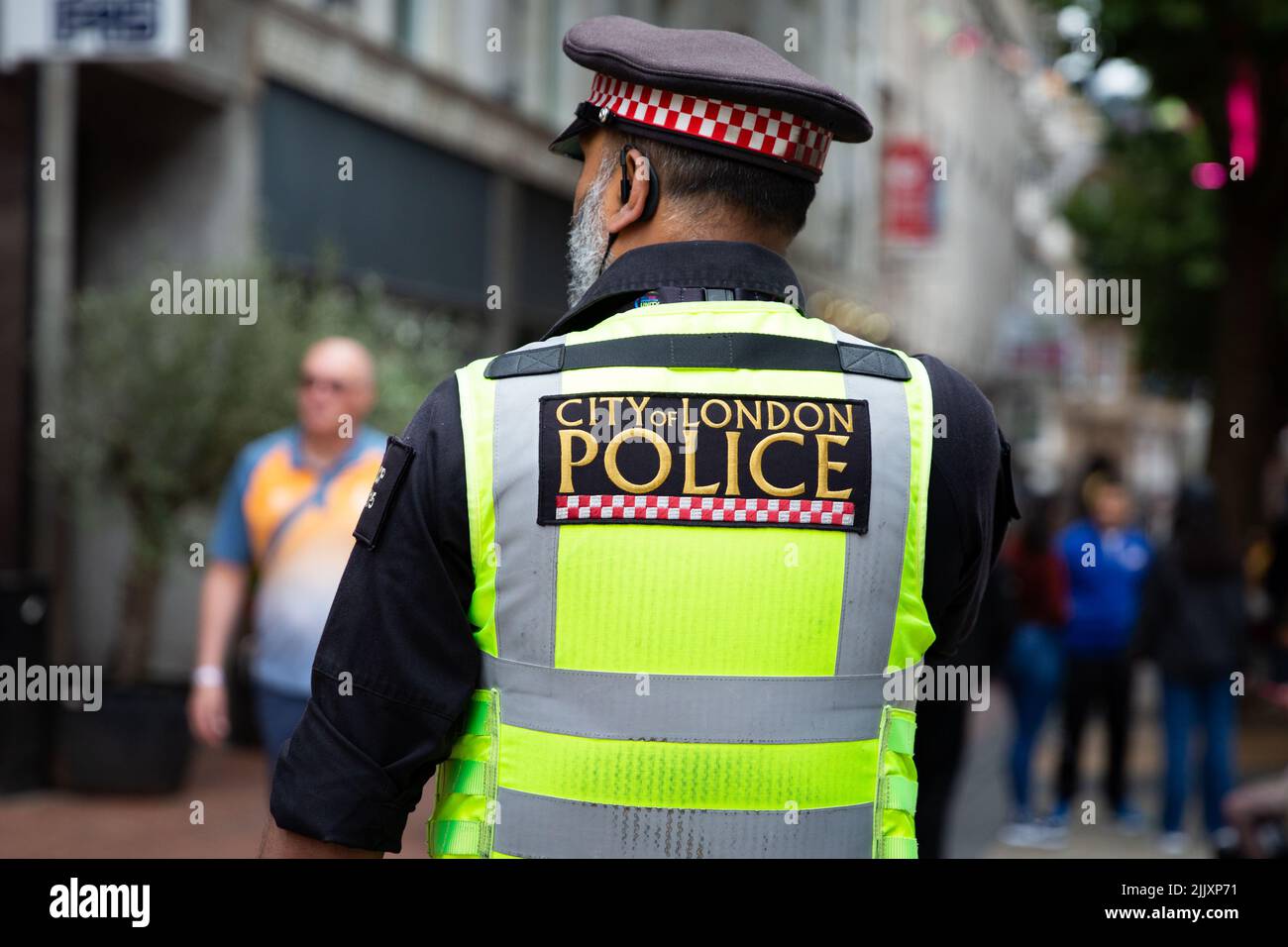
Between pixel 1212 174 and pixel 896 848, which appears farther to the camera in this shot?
pixel 1212 174

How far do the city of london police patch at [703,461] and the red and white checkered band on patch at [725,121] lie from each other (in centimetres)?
34

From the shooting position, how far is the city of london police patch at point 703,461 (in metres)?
2.09

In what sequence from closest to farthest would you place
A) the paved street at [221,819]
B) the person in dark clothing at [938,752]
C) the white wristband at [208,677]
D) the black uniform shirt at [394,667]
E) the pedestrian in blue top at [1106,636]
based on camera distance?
the black uniform shirt at [394,667], the white wristband at [208,677], the person in dark clothing at [938,752], the paved street at [221,819], the pedestrian in blue top at [1106,636]

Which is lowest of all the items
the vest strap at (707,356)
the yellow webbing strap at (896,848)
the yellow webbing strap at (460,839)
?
the yellow webbing strap at (896,848)

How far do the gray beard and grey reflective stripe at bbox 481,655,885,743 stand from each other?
22.6 inches

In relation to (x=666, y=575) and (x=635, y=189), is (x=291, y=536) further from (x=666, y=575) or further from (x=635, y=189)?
(x=666, y=575)

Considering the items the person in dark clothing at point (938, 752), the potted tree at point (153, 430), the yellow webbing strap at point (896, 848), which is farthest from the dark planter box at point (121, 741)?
the yellow webbing strap at point (896, 848)

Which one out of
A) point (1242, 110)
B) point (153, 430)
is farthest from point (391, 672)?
point (1242, 110)

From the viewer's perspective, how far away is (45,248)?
10031mm

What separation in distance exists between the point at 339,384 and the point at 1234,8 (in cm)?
980

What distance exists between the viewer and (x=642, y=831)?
6.81ft

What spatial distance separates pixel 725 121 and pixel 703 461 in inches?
17.6

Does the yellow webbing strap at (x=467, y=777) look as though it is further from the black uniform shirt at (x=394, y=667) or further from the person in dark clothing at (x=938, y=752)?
the person in dark clothing at (x=938, y=752)
